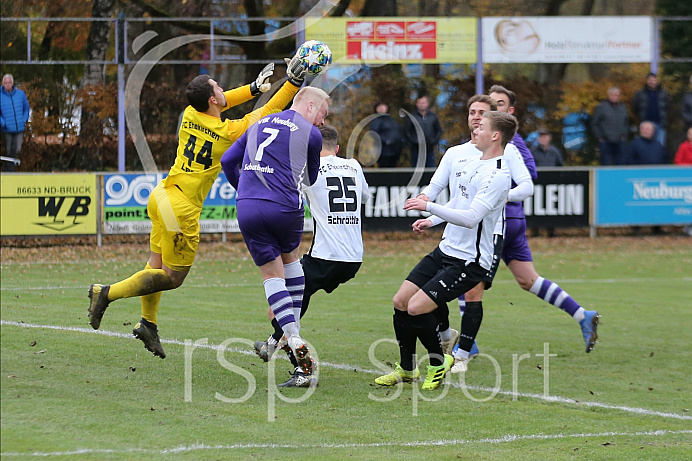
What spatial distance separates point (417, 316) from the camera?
7246 mm

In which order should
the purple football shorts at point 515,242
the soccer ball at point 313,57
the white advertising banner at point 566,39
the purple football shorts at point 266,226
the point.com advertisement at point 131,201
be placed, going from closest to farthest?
1. the purple football shorts at point 266,226
2. the soccer ball at point 313,57
3. the purple football shorts at point 515,242
4. the point.com advertisement at point 131,201
5. the white advertising banner at point 566,39

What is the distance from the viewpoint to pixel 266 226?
270 inches

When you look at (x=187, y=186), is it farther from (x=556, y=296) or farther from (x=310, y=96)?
(x=556, y=296)

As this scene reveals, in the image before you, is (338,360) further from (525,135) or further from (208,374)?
(525,135)

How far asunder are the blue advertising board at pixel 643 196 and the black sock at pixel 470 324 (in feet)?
41.0

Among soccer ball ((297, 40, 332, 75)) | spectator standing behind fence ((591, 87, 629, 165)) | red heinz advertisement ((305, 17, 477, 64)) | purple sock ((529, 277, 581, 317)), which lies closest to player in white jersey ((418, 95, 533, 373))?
purple sock ((529, 277, 581, 317))

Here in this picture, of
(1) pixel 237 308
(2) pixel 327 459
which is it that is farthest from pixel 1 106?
(2) pixel 327 459

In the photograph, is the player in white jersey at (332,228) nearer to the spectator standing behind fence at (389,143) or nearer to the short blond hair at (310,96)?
the short blond hair at (310,96)

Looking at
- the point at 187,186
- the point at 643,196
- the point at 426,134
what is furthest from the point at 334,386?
the point at 643,196

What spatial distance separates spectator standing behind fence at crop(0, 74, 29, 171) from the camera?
19.8 m

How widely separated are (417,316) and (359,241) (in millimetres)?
864

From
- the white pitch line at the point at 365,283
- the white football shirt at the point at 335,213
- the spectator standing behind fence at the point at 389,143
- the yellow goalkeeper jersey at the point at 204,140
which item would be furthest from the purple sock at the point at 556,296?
the spectator standing behind fence at the point at 389,143

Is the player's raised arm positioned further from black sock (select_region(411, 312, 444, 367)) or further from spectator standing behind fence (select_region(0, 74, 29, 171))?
spectator standing behind fence (select_region(0, 74, 29, 171))

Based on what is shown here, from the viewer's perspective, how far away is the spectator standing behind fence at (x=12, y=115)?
19.8 meters
